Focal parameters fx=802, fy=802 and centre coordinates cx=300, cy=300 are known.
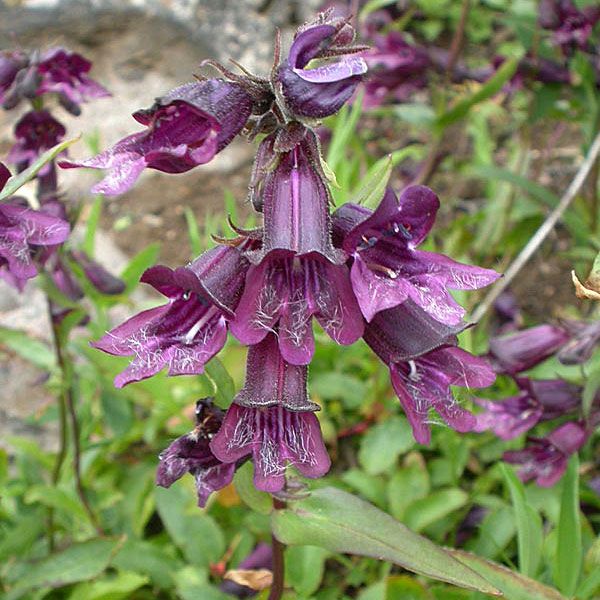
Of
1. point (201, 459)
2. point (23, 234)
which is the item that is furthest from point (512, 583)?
point (23, 234)

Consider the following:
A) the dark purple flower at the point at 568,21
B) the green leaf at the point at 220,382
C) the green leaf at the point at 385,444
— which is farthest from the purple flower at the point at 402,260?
the dark purple flower at the point at 568,21

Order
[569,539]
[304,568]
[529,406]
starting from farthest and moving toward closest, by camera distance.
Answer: [529,406]
[304,568]
[569,539]

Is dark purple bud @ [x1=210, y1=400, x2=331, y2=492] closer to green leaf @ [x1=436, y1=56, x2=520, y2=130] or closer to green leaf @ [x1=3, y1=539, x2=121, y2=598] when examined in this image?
green leaf @ [x1=3, y1=539, x2=121, y2=598]

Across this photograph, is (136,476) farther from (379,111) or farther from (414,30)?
(414,30)

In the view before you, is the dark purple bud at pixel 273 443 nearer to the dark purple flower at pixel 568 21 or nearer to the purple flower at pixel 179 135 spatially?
the purple flower at pixel 179 135

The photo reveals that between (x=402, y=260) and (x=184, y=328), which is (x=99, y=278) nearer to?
(x=184, y=328)

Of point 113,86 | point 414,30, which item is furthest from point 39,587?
point 414,30

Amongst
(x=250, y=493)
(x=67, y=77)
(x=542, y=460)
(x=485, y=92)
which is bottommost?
(x=542, y=460)
